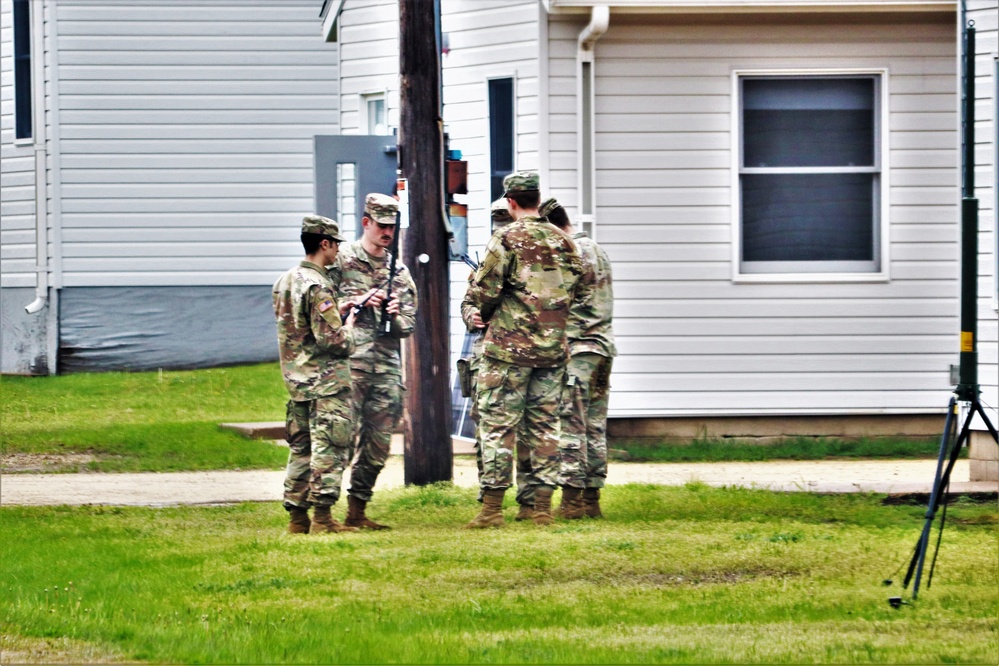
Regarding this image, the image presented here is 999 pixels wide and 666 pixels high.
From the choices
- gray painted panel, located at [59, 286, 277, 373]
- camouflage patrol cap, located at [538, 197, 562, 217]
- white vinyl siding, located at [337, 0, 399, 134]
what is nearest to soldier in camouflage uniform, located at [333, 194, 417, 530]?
camouflage patrol cap, located at [538, 197, 562, 217]

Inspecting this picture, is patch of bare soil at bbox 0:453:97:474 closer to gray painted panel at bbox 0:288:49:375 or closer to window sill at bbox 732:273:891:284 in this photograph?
window sill at bbox 732:273:891:284

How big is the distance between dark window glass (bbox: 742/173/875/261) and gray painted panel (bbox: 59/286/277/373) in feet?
30.6

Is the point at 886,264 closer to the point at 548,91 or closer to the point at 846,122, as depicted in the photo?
the point at 846,122

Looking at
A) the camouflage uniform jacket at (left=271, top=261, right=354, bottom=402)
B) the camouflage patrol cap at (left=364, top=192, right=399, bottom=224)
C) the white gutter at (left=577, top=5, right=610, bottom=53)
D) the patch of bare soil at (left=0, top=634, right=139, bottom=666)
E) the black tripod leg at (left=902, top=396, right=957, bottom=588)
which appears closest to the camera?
the patch of bare soil at (left=0, top=634, right=139, bottom=666)

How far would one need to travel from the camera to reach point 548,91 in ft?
45.6

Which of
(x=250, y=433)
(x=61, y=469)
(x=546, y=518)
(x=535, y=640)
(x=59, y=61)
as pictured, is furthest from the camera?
(x=59, y=61)

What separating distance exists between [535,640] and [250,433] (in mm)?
9562

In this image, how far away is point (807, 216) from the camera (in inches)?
553

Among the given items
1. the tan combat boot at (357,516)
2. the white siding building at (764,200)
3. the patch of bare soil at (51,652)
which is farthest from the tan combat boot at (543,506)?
the white siding building at (764,200)

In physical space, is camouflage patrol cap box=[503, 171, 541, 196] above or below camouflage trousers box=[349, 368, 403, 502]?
above

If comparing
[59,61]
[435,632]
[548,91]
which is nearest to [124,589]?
[435,632]

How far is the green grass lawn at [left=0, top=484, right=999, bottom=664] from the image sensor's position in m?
6.03

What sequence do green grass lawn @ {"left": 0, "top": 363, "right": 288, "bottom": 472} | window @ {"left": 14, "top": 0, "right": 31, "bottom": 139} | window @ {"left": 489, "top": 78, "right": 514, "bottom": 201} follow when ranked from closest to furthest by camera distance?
green grass lawn @ {"left": 0, "top": 363, "right": 288, "bottom": 472}, window @ {"left": 489, "top": 78, "right": 514, "bottom": 201}, window @ {"left": 14, "top": 0, "right": 31, "bottom": 139}

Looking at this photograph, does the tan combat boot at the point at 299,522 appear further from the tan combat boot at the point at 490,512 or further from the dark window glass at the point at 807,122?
the dark window glass at the point at 807,122
